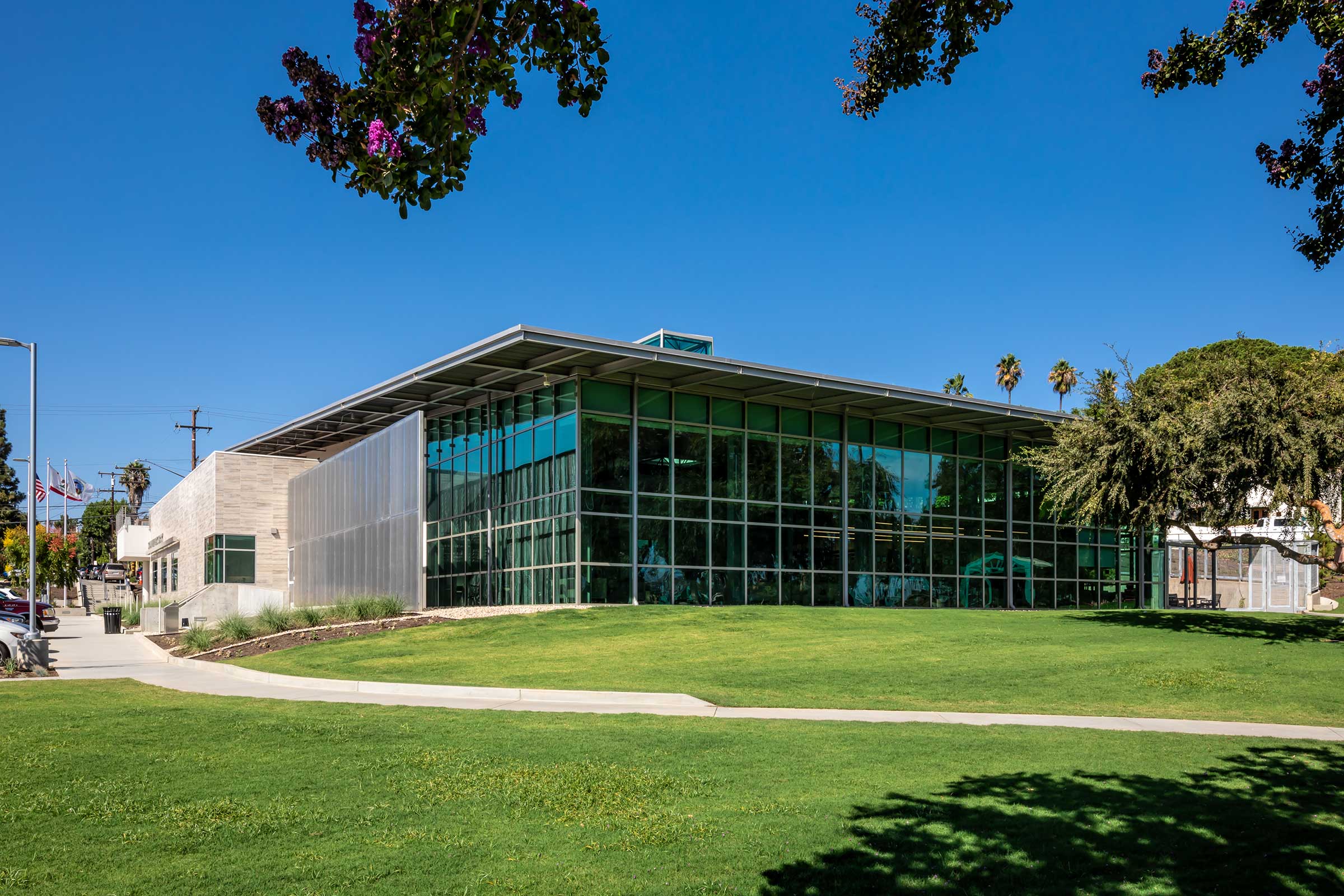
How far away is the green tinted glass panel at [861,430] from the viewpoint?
117 ft

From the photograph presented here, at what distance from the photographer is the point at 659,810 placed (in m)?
7.96

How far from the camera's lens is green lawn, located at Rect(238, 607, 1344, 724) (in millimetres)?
15062

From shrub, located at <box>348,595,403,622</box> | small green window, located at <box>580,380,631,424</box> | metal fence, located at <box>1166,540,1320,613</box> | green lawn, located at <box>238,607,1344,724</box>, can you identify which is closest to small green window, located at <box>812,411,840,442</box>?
small green window, located at <box>580,380,631,424</box>

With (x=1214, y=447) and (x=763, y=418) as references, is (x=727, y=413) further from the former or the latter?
(x=1214, y=447)

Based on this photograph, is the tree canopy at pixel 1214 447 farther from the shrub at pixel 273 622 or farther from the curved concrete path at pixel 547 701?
the shrub at pixel 273 622

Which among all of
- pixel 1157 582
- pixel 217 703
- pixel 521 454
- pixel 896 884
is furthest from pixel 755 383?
pixel 896 884

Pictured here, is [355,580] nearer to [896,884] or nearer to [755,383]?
[755,383]

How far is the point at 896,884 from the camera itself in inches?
247

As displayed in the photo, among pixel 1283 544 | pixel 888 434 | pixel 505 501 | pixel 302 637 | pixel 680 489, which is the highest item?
pixel 888 434

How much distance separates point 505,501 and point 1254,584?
32769 mm

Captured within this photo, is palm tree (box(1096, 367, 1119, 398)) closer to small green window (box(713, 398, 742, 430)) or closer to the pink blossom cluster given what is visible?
small green window (box(713, 398, 742, 430))

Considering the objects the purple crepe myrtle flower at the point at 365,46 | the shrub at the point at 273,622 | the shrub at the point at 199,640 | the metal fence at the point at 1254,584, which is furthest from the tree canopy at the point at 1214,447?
the purple crepe myrtle flower at the point at 365,46

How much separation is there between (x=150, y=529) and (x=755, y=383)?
2103 inches

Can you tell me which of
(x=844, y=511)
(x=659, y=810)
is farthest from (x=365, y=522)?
(x=659, y=810)
